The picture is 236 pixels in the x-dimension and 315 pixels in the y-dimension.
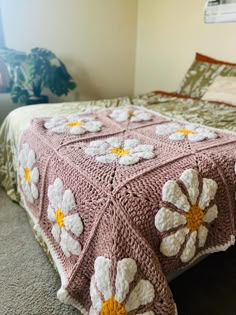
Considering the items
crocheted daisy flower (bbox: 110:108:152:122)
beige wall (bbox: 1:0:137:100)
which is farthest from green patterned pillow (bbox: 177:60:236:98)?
beige wall (bbox: 1:0:137:100)

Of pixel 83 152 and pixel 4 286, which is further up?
pixel 83 152

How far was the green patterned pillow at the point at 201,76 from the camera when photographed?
7.03 ft

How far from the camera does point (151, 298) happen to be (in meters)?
0.78

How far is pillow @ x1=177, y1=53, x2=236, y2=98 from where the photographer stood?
215 centimetres

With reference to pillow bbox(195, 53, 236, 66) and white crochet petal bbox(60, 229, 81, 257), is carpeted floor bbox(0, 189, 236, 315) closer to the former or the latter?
white crochet petal bbox(60, 229, 81, 257)

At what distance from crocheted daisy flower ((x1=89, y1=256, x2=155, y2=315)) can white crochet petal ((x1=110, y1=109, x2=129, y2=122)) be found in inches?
35.0

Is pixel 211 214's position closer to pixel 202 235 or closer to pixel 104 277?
pixel 202 235

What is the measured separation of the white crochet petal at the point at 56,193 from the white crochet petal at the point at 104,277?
0.30m

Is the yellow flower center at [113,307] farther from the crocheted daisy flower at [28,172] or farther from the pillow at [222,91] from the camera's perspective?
the pillow at [222,91]

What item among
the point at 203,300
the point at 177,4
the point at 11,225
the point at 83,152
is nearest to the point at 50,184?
the point at 83,152

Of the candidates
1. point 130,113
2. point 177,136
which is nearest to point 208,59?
point 130,113

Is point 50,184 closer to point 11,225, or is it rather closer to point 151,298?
point 151,298

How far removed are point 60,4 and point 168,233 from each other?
8.63 ft

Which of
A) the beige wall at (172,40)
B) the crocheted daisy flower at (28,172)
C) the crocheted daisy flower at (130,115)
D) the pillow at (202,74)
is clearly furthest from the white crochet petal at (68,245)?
the beige wall at (172,40)
